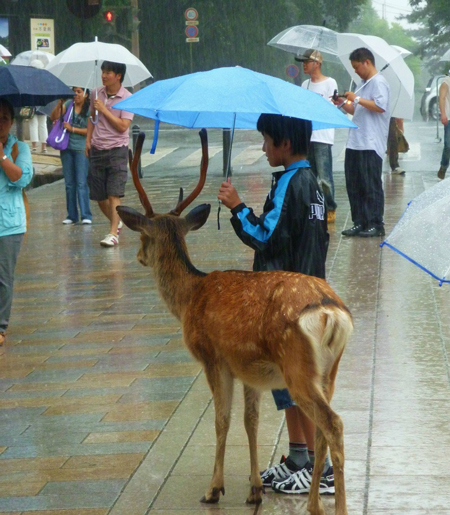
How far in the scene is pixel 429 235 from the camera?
4156mm

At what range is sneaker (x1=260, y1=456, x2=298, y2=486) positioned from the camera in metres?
4.61

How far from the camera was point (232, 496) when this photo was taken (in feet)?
14.9

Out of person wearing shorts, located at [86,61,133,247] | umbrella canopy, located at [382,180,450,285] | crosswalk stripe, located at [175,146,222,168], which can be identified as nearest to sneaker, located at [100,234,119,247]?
person wearing shorts, located at [86,61,133,247]

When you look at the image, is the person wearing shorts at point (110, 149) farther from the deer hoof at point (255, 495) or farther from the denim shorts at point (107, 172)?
the deer hoof at point (255, 495)

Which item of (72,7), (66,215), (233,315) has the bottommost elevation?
(66,215)

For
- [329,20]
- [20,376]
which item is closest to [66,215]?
[20,376]

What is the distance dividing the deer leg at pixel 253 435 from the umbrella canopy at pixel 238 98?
1.29 m

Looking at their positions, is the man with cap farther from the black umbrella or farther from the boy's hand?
the boy's hand

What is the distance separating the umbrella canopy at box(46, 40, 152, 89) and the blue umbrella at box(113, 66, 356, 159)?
702cm

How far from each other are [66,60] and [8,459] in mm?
8123

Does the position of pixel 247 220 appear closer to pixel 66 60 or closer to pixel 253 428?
pixel 253 428

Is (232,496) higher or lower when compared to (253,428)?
lower

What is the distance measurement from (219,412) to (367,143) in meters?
7.16

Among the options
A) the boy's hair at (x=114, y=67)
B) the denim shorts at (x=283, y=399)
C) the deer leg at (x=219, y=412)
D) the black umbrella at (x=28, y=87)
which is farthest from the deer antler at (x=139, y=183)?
the boy's hair at (x=114, y=67)
